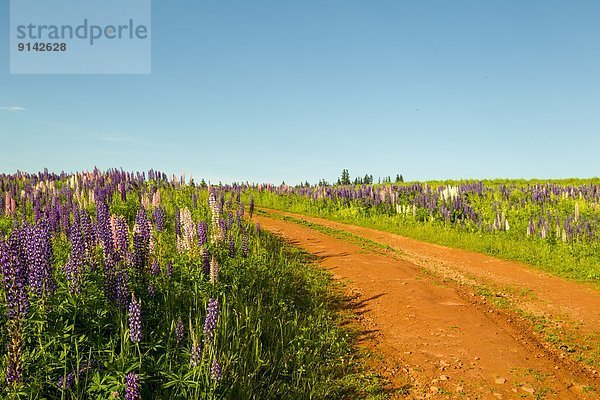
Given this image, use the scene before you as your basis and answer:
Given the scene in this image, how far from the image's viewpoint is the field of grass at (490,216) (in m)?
15.0

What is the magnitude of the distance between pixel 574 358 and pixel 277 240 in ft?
30.0

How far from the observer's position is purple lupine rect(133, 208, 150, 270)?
648 cm

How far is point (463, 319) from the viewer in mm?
9055

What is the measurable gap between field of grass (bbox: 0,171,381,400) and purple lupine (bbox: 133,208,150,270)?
0.02 m

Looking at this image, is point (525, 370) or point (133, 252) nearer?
point (133, 252)

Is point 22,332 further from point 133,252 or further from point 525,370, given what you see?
point 525,370

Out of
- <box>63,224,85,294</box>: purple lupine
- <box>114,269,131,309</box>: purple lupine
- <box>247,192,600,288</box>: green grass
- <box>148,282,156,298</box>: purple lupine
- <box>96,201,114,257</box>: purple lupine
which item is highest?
<box>96,201,114,257</box>: purple lupine

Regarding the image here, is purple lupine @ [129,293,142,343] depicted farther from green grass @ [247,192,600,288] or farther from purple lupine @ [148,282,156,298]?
green grass @ [247,192,600,288]

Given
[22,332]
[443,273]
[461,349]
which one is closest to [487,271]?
[443,273]

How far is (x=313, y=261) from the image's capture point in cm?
1316

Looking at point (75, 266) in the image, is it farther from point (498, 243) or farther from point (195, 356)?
point (498, 243)

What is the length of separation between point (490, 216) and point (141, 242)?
17325mm

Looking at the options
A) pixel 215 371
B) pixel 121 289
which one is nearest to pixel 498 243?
pixel 215 371

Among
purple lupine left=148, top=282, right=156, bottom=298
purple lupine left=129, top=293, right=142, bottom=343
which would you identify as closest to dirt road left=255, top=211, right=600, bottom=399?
purple lupine left=148, top=282, right=156, bottom=298
